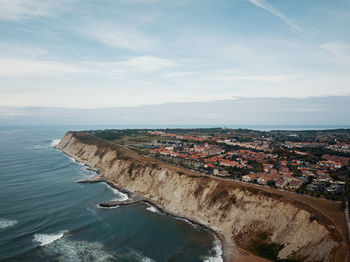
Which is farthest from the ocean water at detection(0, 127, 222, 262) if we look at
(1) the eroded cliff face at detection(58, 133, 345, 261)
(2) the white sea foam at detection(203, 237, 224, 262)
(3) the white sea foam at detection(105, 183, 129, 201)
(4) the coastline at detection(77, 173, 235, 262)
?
(1) the eroded cliff face at detection(58, 133, 345, 261)

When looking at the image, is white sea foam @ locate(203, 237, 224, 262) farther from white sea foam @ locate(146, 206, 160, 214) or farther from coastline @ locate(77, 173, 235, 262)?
white sea foam @ locate(146, 206, 160, 214)

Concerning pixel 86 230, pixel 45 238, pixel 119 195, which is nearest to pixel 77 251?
pixel 86 230

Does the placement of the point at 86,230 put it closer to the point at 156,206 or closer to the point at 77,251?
the point at 77,251

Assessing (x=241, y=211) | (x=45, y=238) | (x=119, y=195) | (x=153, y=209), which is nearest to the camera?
(x=45, y=238)

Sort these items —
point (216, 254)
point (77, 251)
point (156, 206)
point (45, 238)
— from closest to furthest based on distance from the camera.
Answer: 1. point (77, 251)
2. point (216, 254)
3. point (45, 238)
4. point (156, 206)

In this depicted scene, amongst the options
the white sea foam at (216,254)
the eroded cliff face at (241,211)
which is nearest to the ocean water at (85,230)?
the white sea foam at (216,254)

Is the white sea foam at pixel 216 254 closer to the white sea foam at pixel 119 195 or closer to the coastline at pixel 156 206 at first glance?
the coastline at pixel 156 206

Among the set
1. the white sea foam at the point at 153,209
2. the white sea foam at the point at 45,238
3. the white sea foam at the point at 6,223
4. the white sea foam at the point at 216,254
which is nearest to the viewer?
the white sea foam at the point at 216,254

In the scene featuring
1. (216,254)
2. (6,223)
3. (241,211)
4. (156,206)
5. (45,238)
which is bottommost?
(216,254)
